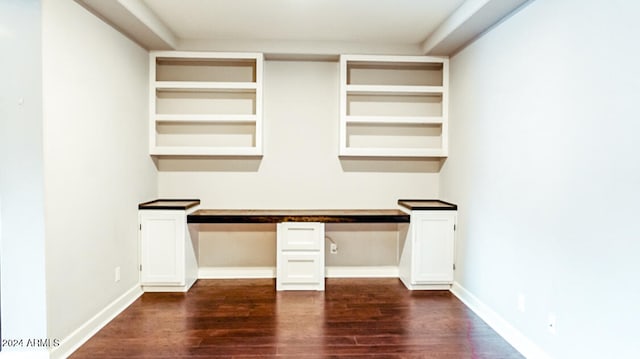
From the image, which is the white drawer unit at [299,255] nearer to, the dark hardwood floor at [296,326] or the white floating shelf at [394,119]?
the dark hardwood floor at [296,326]

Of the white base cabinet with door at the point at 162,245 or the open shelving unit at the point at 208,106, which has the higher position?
the open shelving unit at the point at 208,106

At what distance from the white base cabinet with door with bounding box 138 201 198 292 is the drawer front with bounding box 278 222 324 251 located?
3.16ft

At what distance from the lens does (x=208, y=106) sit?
4137mm

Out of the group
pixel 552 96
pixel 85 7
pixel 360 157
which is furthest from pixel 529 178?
pixel 85 7

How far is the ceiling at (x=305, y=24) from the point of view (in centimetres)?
297

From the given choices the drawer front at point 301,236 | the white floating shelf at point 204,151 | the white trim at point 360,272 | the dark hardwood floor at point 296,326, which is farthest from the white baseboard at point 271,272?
the white floating shelf at point 204,151

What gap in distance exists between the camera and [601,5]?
194 centimetres

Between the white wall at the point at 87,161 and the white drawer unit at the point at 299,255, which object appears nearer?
the white wall at the point at 87,161

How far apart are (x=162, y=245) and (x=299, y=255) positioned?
4.38ft

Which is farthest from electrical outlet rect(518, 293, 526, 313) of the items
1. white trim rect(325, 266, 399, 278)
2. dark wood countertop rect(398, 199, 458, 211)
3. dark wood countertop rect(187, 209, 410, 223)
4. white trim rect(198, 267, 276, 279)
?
white trim rect(198, 267, 276, 279)

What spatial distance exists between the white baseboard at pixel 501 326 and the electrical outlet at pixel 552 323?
17 centimetres

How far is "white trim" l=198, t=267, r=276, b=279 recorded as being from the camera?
4.18m

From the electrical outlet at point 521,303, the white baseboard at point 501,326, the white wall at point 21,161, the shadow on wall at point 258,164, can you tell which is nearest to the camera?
the white wall at point 21,161

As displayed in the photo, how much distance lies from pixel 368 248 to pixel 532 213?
2056mm
